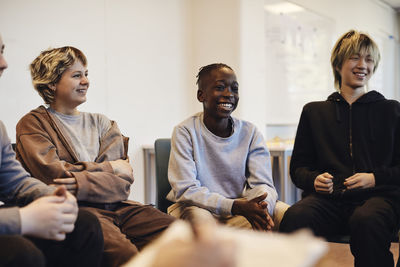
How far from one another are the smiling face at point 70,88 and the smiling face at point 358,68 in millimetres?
1177

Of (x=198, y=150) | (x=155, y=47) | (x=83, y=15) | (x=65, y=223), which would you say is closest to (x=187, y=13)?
(x=155, y=47)

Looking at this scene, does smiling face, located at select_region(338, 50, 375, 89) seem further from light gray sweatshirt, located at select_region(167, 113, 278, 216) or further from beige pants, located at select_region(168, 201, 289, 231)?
beige pants, located at select_region(168, 201, 289, 231)

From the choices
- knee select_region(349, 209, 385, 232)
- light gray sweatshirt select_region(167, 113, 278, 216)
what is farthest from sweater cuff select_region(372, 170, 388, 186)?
light gray sweatshirt select_region(167, 113, 278, 216)

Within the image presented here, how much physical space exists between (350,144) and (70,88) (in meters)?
1.23

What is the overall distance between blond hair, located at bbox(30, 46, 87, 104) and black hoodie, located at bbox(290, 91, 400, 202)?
1.10m

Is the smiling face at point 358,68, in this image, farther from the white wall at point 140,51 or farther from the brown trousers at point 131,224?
the white wall at point 140,51

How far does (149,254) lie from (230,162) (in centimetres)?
140

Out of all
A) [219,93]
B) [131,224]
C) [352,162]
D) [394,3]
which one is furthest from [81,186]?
[394,3]

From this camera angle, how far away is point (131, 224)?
1785 mm

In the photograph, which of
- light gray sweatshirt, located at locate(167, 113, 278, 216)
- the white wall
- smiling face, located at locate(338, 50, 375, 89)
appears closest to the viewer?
light gray sweatshirt, located at locate(167, 113, 278, 216)

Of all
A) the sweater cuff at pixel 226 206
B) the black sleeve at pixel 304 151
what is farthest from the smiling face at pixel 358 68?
the sweater cuff at pixel 226 206

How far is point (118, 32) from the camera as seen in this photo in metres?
3.47

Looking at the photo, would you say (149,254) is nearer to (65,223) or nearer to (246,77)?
(65,223)

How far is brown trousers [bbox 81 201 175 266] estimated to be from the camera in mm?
1618
